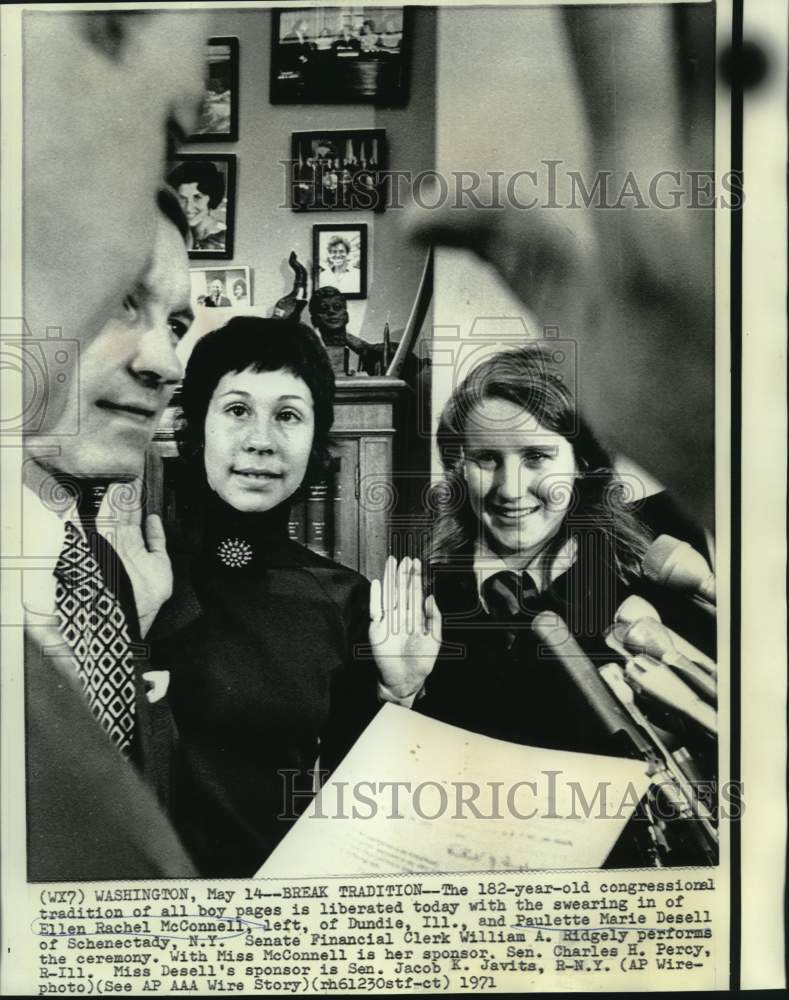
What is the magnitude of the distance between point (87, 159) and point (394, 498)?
3.12 ft

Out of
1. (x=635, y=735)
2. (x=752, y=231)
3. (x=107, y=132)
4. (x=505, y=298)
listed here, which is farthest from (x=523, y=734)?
(x=107, y=132)

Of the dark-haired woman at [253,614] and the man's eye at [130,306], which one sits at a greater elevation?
the man's eye at [130,306]

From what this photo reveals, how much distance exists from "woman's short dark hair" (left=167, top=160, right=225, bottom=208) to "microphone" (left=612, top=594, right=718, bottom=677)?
47.4 inches

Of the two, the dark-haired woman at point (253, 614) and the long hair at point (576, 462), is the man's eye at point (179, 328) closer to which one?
the dark-haired woman at point (253, 614)

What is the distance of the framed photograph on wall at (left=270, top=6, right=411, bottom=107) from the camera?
1.88m

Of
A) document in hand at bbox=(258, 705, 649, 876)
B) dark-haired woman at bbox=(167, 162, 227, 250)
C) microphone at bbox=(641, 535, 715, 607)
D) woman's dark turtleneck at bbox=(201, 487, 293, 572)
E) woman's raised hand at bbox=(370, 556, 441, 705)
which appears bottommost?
document in hand at bbox=(258, 705, 649, 876)

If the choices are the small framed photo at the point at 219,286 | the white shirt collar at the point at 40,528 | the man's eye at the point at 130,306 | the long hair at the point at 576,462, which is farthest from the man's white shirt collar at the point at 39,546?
the long hair at the point at 576,462

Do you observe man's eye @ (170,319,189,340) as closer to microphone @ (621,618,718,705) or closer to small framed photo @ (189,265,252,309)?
small framed photo @ (189,265,252,309)

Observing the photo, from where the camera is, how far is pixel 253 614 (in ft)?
6.14

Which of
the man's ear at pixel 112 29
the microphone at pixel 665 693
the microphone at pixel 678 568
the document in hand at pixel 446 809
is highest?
the man's ear at pixel 112 29

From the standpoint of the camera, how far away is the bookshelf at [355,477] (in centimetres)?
187

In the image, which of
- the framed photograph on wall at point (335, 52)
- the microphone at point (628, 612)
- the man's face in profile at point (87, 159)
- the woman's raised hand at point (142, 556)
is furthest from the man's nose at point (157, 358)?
the microphone at point (628, 612)

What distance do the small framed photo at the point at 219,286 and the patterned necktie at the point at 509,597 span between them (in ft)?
2.57

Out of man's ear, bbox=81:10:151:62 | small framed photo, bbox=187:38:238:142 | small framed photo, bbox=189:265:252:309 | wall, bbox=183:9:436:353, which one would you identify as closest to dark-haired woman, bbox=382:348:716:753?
wall, bbox=183:9:436:353
